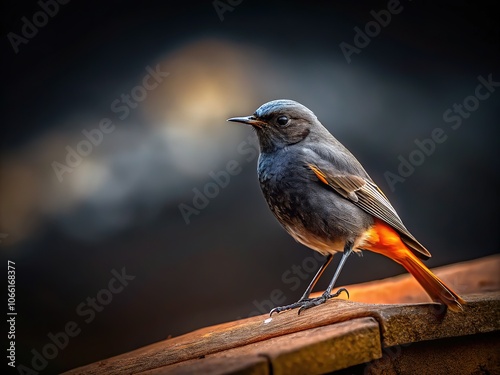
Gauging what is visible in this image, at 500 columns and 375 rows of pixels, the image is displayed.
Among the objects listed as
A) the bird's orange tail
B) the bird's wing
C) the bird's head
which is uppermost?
the bird's head

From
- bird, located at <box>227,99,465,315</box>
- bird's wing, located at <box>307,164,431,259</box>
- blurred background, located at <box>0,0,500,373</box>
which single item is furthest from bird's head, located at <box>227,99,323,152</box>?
blurred background, located at <box>0,0,500,373</box>

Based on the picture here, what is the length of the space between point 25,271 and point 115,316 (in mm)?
742

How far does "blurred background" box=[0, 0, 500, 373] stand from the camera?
3.95 m

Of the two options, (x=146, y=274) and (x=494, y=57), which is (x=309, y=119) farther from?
(x=494, y=57)

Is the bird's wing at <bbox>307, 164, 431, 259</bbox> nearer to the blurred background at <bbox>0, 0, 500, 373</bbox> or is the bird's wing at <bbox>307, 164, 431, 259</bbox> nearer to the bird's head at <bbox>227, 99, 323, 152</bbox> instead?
the bird's head at <bbox>227, 99, 323, 152</bbox>

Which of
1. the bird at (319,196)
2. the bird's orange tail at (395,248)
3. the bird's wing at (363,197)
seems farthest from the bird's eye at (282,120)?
the bird's orange tail at (395,248)

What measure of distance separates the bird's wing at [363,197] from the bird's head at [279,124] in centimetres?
24

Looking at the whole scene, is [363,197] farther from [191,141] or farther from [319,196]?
[191,141]

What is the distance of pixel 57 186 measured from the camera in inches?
157

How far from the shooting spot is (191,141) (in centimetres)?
415

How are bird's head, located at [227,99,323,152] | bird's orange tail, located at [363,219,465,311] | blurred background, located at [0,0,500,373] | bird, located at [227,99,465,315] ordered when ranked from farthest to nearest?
1. blurred background, located at [0,0,500,373]
2. bird's head, located at [227,99,323,152]
3. bird, located at [227,99,465,315]
4. bird's orange tail, located at [363,219,465,311]

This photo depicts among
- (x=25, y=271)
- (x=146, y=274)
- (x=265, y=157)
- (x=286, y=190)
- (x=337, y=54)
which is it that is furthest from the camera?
(x=337, y=54)

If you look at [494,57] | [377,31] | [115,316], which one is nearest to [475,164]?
[494,57]

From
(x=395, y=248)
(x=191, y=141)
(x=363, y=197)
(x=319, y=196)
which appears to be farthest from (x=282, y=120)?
(x=191, y=141)
